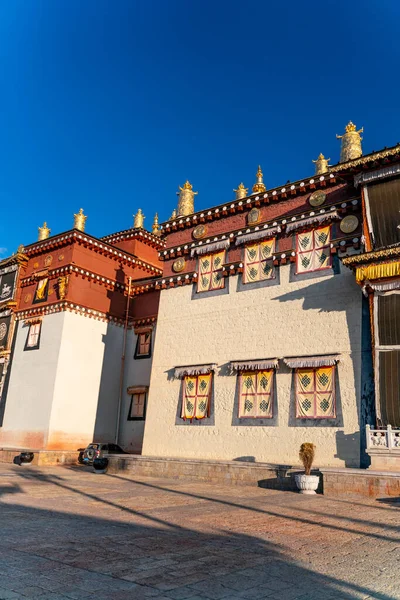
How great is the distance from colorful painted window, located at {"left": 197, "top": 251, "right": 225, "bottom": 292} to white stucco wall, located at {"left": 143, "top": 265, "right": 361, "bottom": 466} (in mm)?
452

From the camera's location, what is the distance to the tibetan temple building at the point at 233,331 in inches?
579

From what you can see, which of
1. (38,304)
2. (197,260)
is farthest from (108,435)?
(197,260)

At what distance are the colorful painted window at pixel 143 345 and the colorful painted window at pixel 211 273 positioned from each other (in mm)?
6120

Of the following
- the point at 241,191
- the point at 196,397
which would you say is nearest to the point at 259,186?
the point at 241,191

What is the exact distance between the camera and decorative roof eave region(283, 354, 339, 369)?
603 inches

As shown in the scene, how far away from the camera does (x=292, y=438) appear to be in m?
15.6

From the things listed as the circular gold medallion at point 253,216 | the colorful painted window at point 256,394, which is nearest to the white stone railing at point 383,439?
the colorful painted window at point 256,394

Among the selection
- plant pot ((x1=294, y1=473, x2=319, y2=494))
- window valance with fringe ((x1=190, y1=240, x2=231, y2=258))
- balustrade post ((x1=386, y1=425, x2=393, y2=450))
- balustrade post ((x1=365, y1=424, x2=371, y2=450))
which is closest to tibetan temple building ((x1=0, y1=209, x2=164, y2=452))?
window valance with fringe ((x1=190, y1=240, x2=231, y2=258))

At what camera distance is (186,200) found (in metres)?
22.8

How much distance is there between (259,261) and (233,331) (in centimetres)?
279

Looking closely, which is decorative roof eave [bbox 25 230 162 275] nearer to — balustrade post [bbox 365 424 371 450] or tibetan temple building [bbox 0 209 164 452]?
tibetan temple building [bbox 0 209 164 452]

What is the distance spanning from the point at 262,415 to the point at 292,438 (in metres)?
1.33

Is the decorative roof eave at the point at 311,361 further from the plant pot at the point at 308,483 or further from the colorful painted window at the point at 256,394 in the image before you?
the plant pot at the point at 308,483

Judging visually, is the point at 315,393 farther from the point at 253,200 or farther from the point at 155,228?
the point at 155,228
